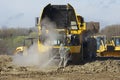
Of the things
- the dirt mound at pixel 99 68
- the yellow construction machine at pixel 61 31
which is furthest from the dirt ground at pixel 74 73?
the yellow construction machine at pixel 61 31

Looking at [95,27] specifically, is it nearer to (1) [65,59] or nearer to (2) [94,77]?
(1) [65,59]

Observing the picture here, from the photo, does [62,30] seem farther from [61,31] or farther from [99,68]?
[99,68]

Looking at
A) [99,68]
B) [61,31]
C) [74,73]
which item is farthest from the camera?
[61,31]

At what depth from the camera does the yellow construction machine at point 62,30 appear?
22.0 metres

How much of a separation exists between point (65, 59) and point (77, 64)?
37.6 inches

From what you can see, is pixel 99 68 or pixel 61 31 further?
pixel 61 31

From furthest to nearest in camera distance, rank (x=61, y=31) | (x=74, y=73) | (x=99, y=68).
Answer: (x=61, y=31), (x=99, y=68), (x=74, y=73)

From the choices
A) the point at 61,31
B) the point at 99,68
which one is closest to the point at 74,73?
the point at 99,68

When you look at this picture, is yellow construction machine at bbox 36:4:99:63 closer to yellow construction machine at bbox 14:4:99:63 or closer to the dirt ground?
yellow construction machine at bbox 14:4:99:63

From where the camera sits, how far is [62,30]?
2231 centimetres

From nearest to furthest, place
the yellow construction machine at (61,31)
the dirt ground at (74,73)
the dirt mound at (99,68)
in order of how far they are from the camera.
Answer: the dirt ground at (74,73)
the dirt mound at (99,68)
the yellow construction machine at (61,31)

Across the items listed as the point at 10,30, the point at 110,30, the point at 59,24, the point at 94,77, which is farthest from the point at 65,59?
the point at 110,30

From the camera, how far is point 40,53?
2220cm

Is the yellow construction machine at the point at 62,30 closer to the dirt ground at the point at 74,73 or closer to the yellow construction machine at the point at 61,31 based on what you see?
the yellow construction machine at the point at 61,31
